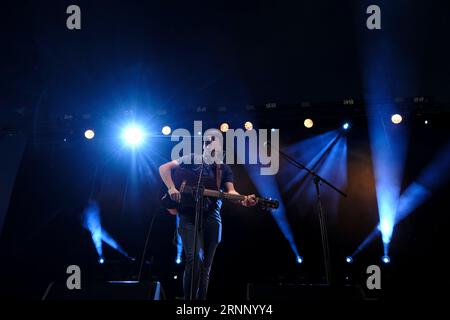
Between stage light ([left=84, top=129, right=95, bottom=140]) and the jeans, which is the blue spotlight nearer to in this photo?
stage light ([left=84, top=129, right=95, bottom=140])

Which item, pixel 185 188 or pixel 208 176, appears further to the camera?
pixel 208 176

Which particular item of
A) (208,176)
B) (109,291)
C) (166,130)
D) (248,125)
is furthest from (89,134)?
(109,291)

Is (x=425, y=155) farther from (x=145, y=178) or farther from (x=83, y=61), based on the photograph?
(x=83, y=61)

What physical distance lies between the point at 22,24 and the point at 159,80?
187cm

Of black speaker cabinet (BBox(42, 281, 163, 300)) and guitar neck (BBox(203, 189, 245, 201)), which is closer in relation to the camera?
black speaker cabinet (BBox(42, 281, 163, 300))

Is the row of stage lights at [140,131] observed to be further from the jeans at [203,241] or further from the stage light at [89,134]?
the jeans at [203,241]

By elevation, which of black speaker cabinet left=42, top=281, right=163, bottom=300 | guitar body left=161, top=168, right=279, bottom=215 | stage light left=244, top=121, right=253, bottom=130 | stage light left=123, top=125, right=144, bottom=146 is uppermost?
stage light left=244, top=121, right=253, bottom=130

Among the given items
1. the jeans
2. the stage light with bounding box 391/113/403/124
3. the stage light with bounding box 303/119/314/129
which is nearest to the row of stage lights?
the stage light with bounding box 303/119/314/129

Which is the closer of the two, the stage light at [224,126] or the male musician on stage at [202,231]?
the male musician on stage at [202,231]

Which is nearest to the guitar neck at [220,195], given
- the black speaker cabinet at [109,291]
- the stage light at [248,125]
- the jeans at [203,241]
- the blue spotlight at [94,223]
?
the jeans at [203,241]

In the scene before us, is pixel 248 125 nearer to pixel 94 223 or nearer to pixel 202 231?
pixel 202 231

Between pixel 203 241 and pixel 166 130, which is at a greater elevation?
pixel 166 130
